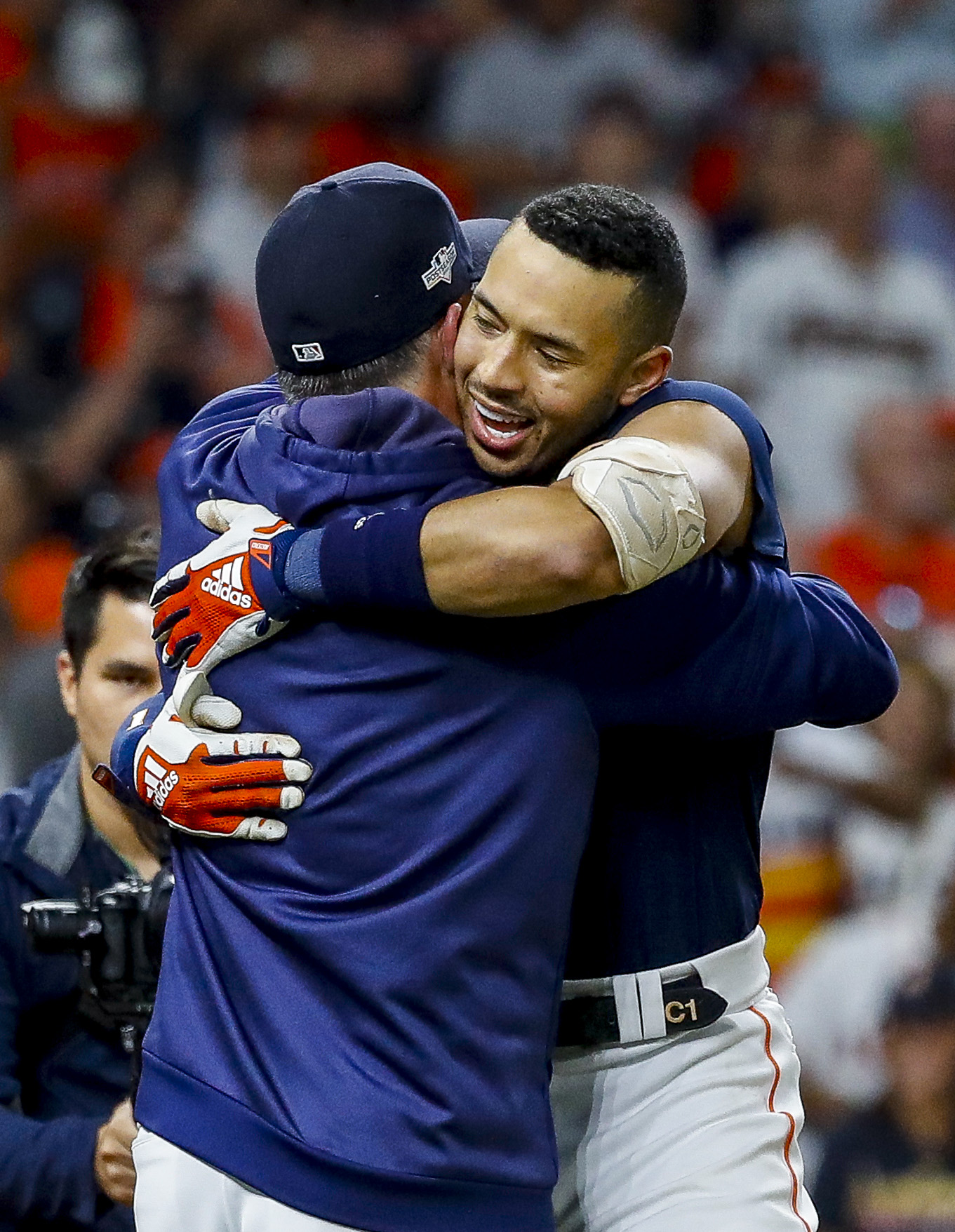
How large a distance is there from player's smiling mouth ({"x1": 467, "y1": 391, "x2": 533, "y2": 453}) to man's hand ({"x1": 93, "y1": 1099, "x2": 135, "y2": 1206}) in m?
1.11

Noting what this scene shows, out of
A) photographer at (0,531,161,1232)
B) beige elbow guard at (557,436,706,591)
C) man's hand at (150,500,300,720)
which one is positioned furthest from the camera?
photographer at (0,531,161,1232)

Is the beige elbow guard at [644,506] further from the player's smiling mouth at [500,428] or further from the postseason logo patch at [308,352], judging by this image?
the postseason logo patch at [308,352]

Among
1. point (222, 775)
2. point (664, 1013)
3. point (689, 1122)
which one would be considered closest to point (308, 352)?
point (222, 775)

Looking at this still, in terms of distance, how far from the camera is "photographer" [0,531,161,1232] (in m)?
2.63

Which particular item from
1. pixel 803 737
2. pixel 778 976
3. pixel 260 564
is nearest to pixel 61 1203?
pixel 260 564

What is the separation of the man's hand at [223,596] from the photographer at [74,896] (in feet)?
2.73

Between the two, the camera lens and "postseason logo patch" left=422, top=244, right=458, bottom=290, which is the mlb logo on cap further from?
the camera lens

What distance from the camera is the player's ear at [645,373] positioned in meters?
2.03

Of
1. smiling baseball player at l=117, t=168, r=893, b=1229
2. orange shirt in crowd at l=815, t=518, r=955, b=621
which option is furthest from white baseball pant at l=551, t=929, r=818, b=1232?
orange shirt in crowd at l=815, t=518, r=955, b=621

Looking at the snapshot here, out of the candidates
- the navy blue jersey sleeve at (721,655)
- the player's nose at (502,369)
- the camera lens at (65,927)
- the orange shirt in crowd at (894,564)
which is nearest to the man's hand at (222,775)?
the navy blue jersey sleeve at (721,655)

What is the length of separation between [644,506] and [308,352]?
434mm

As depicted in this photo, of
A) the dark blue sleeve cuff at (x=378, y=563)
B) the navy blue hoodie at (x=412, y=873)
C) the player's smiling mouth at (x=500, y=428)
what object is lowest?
the navy blue hoodie at (x=412, y=873)

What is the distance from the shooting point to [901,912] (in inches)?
201

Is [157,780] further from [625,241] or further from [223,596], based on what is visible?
[625,241]
